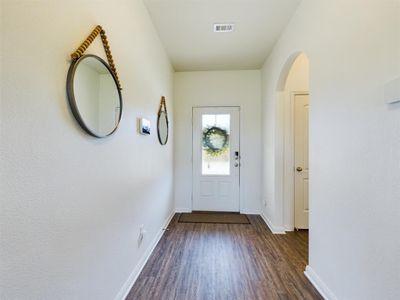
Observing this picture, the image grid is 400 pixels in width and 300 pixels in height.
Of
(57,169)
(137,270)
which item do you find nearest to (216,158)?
(137,270)

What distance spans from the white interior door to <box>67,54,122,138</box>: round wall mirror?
248 centimetres

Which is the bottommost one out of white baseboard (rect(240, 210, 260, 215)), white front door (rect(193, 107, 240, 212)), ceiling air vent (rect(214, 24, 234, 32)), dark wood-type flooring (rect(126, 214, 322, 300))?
dark wood-type flooring (rect(126, 214, 322, 300))

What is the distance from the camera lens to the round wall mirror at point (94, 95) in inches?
42.0

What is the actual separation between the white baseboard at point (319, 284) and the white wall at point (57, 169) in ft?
5.22

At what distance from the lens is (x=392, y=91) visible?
1067mm

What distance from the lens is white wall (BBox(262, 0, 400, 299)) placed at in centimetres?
111

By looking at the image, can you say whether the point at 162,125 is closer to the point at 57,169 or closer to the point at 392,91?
the point at 57,169

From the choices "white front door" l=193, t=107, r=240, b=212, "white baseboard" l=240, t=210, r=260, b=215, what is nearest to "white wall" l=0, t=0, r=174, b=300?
"white front door" l=193, t=107, r=240, b=212

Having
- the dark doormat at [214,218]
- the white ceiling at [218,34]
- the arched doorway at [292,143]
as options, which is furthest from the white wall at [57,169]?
the arched doorway at [292,143]

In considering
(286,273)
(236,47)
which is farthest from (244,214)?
(236,47)

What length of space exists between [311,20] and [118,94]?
180 cm

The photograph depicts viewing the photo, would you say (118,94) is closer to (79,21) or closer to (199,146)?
(79,21)

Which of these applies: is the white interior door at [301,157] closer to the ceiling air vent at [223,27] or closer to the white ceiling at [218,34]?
the white ceiling at [218,34]

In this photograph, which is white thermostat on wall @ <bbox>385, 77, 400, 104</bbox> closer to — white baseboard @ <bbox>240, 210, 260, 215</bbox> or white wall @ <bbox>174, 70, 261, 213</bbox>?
white wall @ <bbox>174, 70, 261, 213</bbox>
